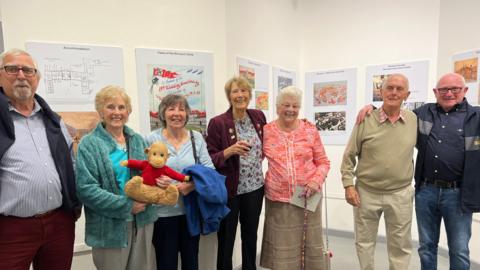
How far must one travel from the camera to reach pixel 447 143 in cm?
219

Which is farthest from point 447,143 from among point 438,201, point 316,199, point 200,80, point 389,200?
point 200,80

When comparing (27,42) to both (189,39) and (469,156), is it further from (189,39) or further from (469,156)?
(469,156)

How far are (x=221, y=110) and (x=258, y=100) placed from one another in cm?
73

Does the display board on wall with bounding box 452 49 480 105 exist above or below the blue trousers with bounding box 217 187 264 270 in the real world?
above

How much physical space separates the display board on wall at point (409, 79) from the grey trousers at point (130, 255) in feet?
9.93

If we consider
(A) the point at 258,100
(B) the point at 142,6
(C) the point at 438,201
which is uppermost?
(B) the point at 142,6

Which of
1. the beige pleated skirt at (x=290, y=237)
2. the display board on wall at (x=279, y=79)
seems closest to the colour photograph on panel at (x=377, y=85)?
the display board on wall at (x=279, y=79)

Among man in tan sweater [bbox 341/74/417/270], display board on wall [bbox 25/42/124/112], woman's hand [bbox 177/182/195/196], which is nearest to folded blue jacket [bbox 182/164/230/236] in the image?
woman's hand [bbox 177/182/195/196]

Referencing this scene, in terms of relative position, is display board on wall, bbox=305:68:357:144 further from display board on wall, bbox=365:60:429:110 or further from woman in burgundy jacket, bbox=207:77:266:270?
woman in burgundy jacket, bbox=207:77:266:270

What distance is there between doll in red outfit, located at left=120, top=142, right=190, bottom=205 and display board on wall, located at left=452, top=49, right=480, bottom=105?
9.94 ft

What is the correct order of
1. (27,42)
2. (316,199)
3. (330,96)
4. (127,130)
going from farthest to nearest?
(330,96) < (316,199) < (27,42) < (127,130)

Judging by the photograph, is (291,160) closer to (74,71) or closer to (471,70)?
(74,71)

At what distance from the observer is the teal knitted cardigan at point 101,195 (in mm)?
1543

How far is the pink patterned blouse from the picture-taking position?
217 centimetres
